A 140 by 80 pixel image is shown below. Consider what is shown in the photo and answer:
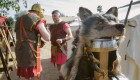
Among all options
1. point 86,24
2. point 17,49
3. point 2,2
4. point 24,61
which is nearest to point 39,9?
point 17,49

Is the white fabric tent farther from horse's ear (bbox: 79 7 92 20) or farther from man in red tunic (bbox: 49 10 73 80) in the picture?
horse's ear (bbox: 79 7 92 20)

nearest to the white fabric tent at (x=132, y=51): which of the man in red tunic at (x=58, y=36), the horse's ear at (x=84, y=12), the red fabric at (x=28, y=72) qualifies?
the man in red tunic at (x=58, y=36)

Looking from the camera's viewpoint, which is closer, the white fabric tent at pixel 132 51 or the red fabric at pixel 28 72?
the red fabric at pixel 28 72

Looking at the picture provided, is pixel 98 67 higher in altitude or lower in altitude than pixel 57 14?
lower

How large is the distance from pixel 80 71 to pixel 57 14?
7.30 feet

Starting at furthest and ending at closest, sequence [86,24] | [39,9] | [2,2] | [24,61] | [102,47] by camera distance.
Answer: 1. [2,2]
2. [39,9]
3. [24,61]
4. [86,24]
5. [102,47]

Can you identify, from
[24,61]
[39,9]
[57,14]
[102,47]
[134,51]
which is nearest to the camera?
[102,47]

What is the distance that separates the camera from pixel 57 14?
307cm

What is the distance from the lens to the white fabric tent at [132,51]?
2.71m

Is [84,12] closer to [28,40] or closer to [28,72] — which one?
[28,40]

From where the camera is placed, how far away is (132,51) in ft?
9.59

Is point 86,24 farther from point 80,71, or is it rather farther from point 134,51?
point 134,51

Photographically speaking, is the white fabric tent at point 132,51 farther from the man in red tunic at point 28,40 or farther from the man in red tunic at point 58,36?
the man in red tunic at point 28,40

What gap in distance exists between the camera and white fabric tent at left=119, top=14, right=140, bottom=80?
8.91 feet
